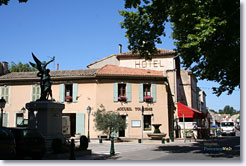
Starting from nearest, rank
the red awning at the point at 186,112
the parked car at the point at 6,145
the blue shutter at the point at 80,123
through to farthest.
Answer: the parked car at the point at 6,145
the blue shutter at the point at 80,123
the red awning at the point at 186,112

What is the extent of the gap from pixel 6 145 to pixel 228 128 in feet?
104

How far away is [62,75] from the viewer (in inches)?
936

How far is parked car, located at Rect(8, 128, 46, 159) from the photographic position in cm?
905

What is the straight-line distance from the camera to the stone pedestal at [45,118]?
10605 mm

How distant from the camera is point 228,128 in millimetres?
34188

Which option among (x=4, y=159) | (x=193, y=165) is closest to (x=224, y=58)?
(x=193, y=165)

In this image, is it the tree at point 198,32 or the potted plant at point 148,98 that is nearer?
the tree at point 198,32

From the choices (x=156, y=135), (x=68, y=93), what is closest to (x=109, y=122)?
Answer: (x=156, y=135)

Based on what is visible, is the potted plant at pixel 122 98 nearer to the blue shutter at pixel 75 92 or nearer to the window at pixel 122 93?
the window at pixel 122 93

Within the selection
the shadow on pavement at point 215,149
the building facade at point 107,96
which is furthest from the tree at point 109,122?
the shadow on pavement at point 215,149

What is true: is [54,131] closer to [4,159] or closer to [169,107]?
[4,159]

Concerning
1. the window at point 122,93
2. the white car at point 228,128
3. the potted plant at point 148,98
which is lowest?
the white car at point 228,128

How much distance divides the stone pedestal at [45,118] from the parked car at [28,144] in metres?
1.27

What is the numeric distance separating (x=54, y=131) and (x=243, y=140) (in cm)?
708
